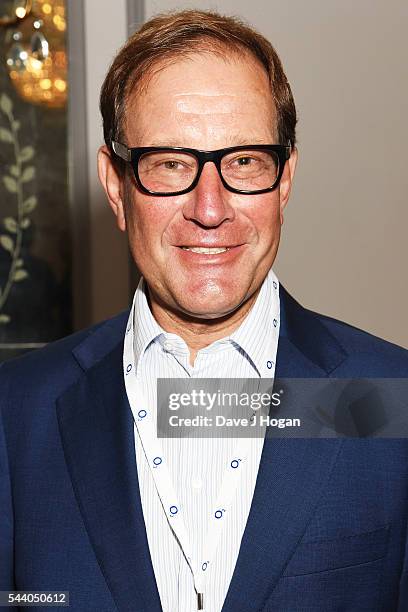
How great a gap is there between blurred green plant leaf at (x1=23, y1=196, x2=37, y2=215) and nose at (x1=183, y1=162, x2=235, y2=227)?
1.30 meters

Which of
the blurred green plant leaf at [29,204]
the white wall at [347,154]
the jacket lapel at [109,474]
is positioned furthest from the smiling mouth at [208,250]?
the blurred green plant leaf at [29,204]

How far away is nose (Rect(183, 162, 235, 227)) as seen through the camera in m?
1.21

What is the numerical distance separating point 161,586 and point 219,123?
2.02 ft

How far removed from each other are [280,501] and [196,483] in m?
0.12

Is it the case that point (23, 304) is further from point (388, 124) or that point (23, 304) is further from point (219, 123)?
point (219, 123)

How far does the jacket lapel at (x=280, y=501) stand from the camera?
1.19 metres

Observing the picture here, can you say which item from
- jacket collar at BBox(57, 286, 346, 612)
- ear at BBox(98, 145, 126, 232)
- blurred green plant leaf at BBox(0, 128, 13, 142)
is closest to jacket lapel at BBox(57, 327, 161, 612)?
jacket collar at BBox(57, 286, 346, 612)

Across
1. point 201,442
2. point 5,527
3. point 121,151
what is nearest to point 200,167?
point 121,151

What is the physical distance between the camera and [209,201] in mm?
1206

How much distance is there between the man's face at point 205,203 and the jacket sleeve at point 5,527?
13.7 inches

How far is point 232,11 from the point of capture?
2.28 meters

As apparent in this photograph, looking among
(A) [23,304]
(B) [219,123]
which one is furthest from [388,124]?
(B) [219,123]

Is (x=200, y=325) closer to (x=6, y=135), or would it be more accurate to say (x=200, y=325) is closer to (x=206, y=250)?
(x=206, y=250)

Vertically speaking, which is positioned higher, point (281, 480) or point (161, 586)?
point (281, 480)
